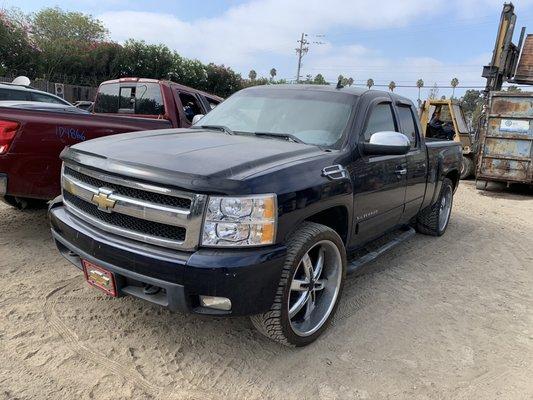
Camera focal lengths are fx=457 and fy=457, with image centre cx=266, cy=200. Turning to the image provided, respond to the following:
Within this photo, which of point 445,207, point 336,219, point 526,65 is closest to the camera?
point 336,219

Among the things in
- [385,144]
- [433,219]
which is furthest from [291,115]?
[433,219]

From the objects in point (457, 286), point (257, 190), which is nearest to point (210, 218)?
point (257, 190)

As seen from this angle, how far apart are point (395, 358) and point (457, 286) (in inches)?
69.1

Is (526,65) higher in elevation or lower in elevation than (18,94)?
higher

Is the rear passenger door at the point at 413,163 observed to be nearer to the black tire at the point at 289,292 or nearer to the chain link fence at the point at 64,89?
the black tire at the point at 289,292

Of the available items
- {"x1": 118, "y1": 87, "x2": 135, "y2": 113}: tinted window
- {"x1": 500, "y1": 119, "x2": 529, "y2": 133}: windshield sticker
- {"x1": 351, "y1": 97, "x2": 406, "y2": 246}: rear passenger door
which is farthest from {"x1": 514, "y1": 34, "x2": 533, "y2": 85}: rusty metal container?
{"x1": 118, "y1": 87, "x2": 135, "y2": 113}: tinted window

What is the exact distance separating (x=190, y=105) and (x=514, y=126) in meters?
8.06

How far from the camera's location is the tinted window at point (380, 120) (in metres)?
3.98

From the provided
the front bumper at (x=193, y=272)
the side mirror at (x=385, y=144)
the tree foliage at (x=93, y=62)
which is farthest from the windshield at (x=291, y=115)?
the tree foliage at (x=93, y=62)

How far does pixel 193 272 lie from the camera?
249cm

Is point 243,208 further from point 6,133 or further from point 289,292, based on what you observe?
point 6,133

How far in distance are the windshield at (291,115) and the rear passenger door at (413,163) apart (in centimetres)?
111

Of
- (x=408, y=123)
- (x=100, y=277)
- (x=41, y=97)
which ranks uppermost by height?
(x=408, y=123)

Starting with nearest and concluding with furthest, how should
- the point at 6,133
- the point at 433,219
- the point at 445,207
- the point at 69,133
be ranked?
the point at 6,133 < the point at 69,133 < the point at 433,219 < the point at 445,207
